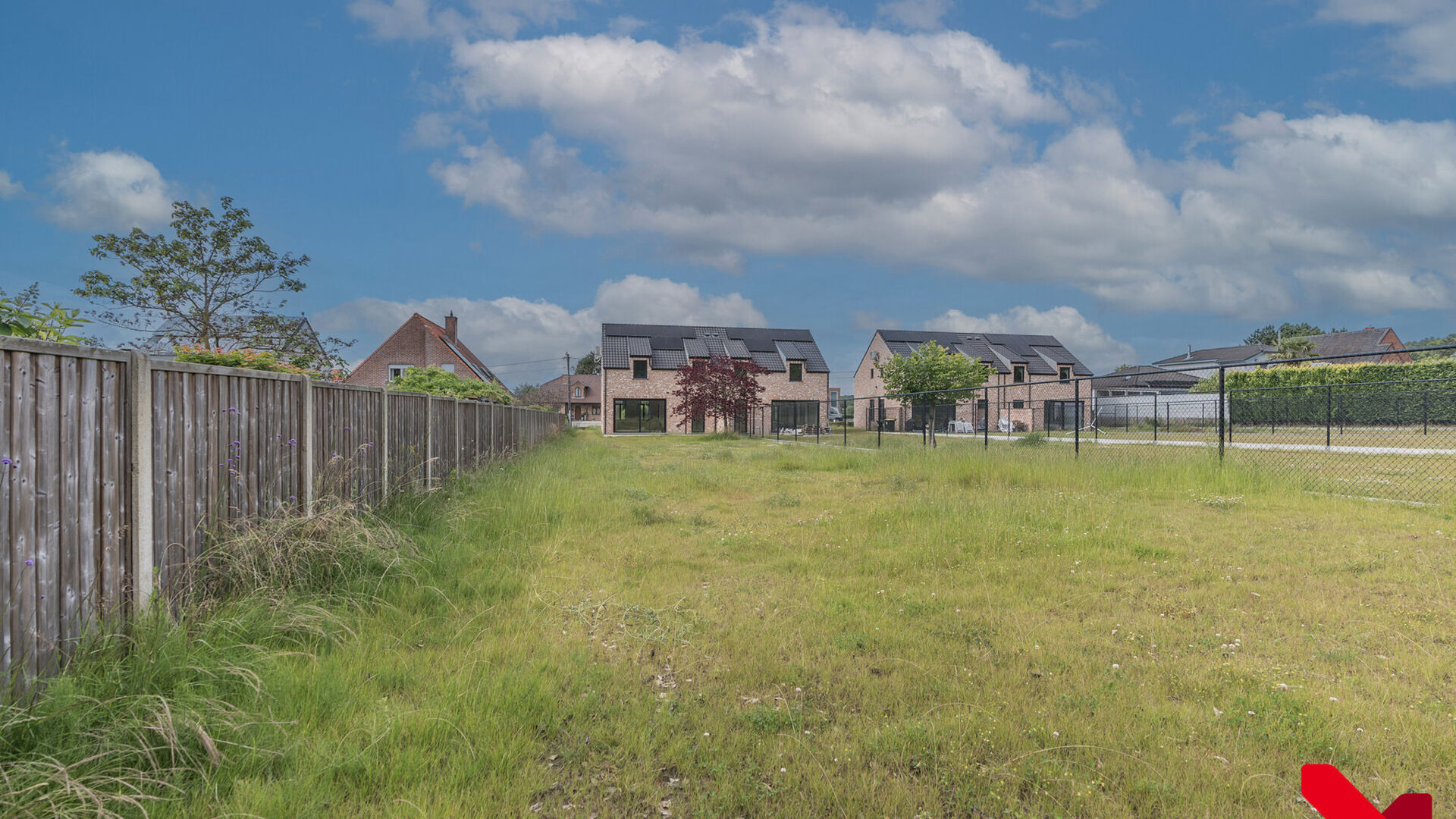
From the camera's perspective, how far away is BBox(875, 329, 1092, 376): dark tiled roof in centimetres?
4294

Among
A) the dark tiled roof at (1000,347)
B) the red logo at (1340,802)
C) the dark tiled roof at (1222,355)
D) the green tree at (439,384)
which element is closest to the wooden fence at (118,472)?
the red logo at (1340,802)

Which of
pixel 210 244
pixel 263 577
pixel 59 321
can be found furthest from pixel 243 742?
pixel 210 244

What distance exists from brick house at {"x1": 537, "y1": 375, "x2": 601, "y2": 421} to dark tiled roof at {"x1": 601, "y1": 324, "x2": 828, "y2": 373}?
92.0 feet

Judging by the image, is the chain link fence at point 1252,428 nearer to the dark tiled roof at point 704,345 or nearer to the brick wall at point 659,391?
the brick wall at point 659,391

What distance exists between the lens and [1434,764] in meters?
2.51

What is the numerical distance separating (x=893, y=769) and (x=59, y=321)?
15.2 ft

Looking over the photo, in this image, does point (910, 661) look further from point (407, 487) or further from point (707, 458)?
point (707, 458)

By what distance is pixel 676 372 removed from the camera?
37750mm

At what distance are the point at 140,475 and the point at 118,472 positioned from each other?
0.10 metres

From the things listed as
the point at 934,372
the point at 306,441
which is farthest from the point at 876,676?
the point at 934,372

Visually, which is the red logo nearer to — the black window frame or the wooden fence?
the wooden fence

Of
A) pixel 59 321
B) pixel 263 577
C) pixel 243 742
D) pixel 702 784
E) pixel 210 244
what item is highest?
pixel 210 244

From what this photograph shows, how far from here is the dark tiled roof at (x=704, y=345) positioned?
37844 millimetres

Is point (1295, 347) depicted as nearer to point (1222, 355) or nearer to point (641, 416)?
point (1222, 355)
